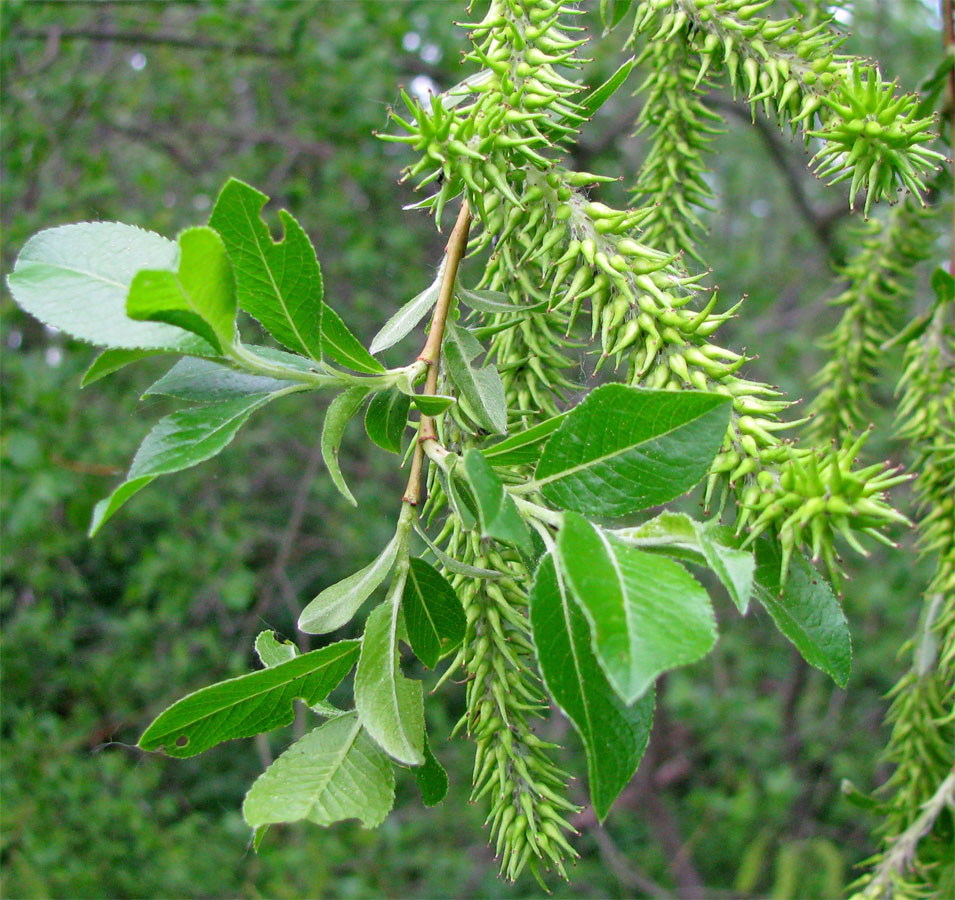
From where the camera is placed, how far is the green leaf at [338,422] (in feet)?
2.83

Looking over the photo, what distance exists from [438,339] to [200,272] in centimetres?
28

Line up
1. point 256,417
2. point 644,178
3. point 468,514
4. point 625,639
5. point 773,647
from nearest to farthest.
Answer: point 625,639, point 468,514, point 644,178, point 256,417, point 773,647

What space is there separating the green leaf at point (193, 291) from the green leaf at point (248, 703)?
12.6 inches

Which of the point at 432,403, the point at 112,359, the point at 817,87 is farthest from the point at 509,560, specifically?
the point at 817,87

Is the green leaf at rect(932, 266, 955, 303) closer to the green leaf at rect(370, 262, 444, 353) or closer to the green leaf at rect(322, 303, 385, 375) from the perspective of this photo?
the green leaf at rect(370, 262, 444, 353)

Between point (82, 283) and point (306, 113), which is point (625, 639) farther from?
point (306, 113)

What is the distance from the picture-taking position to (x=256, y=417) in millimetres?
3869

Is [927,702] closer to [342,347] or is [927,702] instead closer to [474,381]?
[474,381]

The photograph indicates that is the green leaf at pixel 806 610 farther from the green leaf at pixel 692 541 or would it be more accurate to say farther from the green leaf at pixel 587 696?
the green leaf at pixel 587 696

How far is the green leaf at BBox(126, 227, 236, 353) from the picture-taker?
68 cm

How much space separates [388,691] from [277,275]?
408 millimetres

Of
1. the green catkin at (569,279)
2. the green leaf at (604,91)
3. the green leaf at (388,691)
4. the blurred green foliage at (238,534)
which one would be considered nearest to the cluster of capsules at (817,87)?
the green catkin at (569,279)

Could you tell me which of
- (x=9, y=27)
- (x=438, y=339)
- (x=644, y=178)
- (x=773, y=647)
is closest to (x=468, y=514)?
(x=438, y=339)

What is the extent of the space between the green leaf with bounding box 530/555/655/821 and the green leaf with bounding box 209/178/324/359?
323 millimetres
